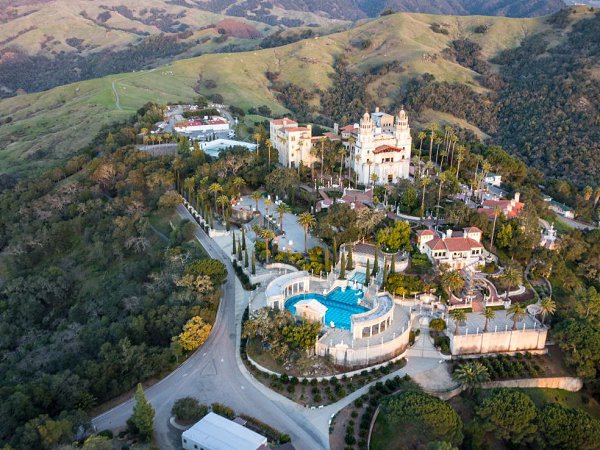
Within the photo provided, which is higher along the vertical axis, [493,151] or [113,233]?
[493,151]

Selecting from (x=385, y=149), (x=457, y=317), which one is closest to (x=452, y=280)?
(x=457, y=317)

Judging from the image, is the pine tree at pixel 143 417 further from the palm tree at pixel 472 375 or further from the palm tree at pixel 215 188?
the palm tree at pixel 215 188

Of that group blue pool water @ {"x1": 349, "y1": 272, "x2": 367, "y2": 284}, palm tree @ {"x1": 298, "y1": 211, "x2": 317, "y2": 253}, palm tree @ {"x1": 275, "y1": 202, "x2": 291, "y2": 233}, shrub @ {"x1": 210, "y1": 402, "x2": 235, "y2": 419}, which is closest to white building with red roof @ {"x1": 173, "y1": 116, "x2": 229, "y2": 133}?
palm tree @ {"x1": 275, "y1": 202, "x2": 291, "y2": 233}

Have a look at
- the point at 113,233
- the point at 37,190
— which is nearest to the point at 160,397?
the point at 113,233

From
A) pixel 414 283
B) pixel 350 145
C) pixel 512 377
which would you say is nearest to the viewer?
pixel 512 377

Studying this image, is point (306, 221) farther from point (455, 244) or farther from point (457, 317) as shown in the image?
point (457, 317)

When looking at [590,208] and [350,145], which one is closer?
[590,208]

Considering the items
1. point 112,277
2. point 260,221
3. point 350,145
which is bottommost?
point 112,277

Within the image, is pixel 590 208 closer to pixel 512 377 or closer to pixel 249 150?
pixel 512 377
